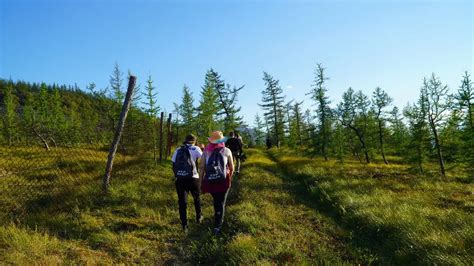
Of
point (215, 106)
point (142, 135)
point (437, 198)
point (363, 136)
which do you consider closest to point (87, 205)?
point (437, 198)

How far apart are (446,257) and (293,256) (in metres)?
2.46

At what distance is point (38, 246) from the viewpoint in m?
6.36

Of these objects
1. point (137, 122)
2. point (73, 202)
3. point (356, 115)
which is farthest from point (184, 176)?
point (356, 115)

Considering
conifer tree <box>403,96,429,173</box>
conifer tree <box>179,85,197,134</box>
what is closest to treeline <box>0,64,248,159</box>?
conifer tree <box>179,85,197,134</box>

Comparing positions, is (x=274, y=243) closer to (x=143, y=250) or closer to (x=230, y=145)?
(x=143, y=250)

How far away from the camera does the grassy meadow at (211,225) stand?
626cm

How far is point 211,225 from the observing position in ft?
29.1

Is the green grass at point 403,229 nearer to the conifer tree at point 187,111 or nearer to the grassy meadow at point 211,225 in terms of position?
the grassy meadow at point 211,225

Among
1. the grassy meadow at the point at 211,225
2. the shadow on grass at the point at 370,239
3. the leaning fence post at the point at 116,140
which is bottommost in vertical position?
the shadow on grass at the point at 370,239

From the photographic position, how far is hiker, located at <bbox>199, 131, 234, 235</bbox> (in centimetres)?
821

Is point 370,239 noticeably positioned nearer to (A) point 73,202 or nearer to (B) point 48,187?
(A) point 73,202

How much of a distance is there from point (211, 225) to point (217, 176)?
4.92ft

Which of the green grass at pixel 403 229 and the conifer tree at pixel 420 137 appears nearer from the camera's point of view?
the green grass at pixel 403 229

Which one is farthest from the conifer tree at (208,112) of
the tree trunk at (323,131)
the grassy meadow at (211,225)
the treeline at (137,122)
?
the grassy meadow at (211,225)
